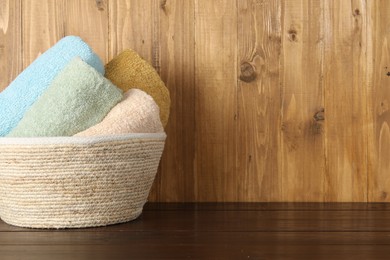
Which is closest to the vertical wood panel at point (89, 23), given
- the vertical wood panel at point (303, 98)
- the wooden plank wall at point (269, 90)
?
the wooden plank wall at point (269, 90)

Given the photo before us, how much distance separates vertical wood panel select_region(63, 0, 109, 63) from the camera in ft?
4.78

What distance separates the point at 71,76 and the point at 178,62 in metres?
0.38

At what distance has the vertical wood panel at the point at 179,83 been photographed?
145 centimetres

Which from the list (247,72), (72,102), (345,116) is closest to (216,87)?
(247,72)

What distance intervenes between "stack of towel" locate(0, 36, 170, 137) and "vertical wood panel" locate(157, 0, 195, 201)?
201 millimetres

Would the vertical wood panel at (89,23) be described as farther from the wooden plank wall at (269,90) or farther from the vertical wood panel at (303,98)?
the vertical wood panel at (303,98)

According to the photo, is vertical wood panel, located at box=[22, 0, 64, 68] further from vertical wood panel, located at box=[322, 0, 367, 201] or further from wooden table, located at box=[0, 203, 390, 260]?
vertical wood panel, located at box=[322, 0, 367, 201]

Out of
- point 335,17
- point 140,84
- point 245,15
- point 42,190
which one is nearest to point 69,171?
point 42,190

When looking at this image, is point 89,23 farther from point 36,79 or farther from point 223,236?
point 223,236

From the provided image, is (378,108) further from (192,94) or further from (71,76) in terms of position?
(71,76)

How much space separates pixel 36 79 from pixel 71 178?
0.82 ft

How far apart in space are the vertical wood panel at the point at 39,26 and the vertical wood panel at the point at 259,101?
1.46ft

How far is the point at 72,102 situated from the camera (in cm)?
112

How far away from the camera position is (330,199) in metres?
1.45
